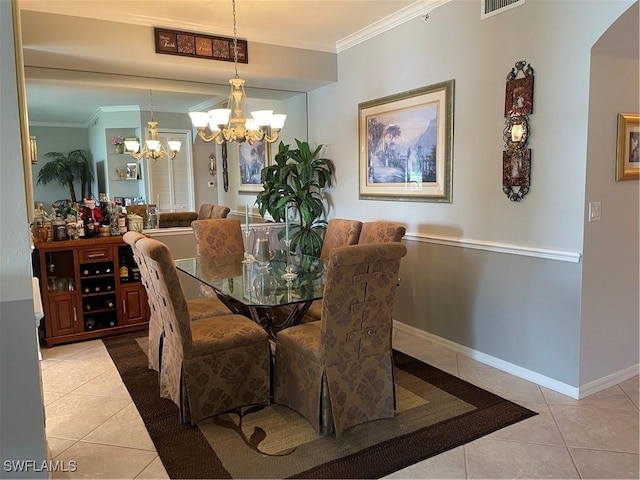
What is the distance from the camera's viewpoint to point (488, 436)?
2.48m

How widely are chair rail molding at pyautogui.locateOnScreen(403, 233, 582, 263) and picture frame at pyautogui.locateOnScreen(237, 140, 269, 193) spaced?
2.05 metres

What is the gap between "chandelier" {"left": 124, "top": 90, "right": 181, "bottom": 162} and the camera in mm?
4539

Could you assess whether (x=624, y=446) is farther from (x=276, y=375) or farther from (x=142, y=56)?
(x=142, y=56)

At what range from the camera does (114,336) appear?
4.20 metres

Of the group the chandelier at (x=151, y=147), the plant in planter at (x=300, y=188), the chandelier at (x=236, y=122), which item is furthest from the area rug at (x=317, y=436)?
the chandelier at (x=151, y=147)

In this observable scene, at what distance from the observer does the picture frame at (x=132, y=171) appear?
178 inches

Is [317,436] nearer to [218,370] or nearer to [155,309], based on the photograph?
[218,370]

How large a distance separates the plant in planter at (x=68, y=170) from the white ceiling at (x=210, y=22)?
31 cm

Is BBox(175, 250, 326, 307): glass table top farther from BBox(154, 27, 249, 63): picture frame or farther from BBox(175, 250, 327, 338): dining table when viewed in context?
BBox(154, 27, 249, 63): picture frame

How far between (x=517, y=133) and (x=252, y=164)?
3100 mm

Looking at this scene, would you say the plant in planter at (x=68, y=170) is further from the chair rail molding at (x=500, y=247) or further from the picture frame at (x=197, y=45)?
the chair rail molding at (x=500, y=247)

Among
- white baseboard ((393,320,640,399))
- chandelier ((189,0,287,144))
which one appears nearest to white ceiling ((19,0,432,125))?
chandelier ((189,0,287,144))

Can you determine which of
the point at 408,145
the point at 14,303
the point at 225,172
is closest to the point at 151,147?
the point at 225,172

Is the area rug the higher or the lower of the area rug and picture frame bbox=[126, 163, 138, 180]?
the lower
